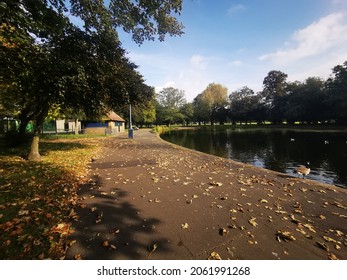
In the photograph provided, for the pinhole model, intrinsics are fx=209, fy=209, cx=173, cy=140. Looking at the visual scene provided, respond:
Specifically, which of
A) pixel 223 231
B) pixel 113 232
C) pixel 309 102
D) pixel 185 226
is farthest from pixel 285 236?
pixel 309 102

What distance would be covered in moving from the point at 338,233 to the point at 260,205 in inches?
67.4

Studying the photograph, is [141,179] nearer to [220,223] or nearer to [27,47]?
[220,223]

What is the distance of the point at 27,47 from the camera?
25.9 ft

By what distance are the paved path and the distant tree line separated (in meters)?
61.6

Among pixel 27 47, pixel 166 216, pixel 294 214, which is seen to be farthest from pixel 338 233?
pixel 27 47

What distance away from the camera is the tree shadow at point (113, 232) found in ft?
11.9

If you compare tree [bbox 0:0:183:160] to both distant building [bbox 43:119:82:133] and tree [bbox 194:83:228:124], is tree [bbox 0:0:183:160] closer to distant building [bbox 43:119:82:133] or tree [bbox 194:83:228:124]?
distant building [bbox 43:119:82:133]

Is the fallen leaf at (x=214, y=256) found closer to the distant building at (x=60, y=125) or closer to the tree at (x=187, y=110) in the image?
the distant building at (x=60, y=125)

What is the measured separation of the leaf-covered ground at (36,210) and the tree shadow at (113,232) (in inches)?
10.8

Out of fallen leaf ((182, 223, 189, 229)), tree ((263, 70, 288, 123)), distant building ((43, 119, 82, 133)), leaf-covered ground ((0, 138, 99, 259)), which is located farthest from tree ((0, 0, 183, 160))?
tree ((263, 70, 288, 123))

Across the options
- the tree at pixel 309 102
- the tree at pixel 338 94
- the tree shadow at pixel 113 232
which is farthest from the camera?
the tree at pixel 309 102

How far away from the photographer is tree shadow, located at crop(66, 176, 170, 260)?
3.62 meters

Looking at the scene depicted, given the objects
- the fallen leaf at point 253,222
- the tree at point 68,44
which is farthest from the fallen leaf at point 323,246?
the tree at point 68,44

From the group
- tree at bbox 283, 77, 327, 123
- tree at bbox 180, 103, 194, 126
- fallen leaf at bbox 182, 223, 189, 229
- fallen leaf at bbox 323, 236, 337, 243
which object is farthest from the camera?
tree at bbox 180, 103, 194, 126
